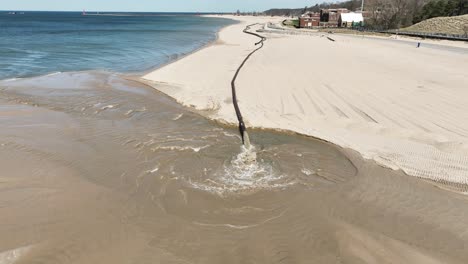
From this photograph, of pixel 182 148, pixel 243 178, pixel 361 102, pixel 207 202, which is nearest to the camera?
pixel 207 202

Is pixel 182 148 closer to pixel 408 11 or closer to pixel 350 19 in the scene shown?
pixel 408 11

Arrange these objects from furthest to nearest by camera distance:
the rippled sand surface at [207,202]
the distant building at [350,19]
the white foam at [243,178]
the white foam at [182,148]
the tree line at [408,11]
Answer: the distant building at [350,19]
the tree line at [408,11]
the white foam at [182,148]
the white foam at [243,178]
the rippled sand surface at [207,202]

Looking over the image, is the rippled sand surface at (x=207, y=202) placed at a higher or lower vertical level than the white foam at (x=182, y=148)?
lower

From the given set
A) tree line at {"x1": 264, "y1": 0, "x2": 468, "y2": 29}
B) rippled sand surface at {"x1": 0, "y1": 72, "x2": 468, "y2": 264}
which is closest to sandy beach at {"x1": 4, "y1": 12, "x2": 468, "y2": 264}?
rippled sand surface at {"x1": 0, "y1": 72, "x2": 468, "y2": 264}

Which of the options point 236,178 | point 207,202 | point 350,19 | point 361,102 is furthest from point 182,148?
point 350,19

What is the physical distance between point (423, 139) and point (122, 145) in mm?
8132

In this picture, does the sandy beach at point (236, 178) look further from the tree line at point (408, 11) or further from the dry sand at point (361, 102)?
the tree line at point (408, 11)

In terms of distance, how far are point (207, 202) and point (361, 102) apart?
27.4 ft

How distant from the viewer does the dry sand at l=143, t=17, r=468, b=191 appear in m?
8.21

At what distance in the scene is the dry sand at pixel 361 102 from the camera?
26.9ft

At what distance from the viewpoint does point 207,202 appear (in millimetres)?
6184

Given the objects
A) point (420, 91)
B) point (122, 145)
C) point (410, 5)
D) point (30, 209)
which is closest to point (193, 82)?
point (122, 145)

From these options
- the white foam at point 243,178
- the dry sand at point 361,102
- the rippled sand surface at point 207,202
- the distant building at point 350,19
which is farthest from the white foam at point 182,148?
the distant building at point 350,19

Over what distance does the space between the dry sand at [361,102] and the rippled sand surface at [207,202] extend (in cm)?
84
